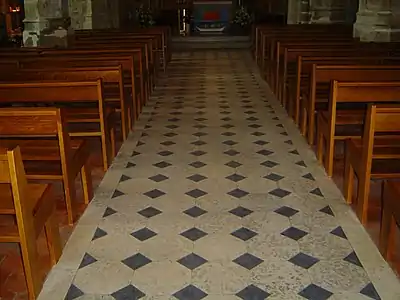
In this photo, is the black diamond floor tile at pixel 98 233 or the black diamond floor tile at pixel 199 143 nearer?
the black diamond floor tile at pixel 98 233

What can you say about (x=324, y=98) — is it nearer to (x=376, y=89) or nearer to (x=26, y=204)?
(x=376, y=89)

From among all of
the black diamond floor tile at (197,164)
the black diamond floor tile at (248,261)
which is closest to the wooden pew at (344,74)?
the black diamond floor tile at (197,164)

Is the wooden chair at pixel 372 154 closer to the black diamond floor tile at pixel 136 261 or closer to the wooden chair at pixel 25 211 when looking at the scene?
the black diamond floor tile at pixel 136 261

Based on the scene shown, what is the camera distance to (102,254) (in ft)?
11.2

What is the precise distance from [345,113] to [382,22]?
16.6ft

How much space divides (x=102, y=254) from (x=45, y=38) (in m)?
6.94

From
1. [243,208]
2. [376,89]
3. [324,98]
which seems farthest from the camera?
[324,98]

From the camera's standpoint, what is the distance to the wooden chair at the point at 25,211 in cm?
267

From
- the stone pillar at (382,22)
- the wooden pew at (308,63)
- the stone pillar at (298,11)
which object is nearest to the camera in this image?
the wooden pew at (308,63)

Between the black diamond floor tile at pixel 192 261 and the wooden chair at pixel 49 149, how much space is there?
1022 millimetres

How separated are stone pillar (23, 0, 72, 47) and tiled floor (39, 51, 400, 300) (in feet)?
13.3

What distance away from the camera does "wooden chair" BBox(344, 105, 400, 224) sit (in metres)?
3.53

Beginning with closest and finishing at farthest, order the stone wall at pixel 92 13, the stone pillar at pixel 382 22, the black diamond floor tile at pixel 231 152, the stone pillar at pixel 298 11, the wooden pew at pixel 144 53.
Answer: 1. the black diamond floor tile at pixel 231 152
2. the wooden pew at pixel 144 53
3. the stone pillar at pixel 382 22
4. the stone wall at pixel 92 13
5. the stone pillar at pixel 298 11

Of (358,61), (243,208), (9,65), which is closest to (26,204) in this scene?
(243,208)
